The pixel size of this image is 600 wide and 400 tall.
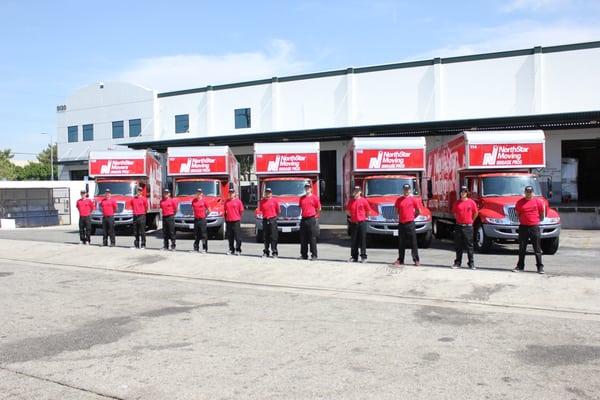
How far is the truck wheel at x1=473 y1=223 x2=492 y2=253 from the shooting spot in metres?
15.7

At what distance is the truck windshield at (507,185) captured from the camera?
1603 centimetres

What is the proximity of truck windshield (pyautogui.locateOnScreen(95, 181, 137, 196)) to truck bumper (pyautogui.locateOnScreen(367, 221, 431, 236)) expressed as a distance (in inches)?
446

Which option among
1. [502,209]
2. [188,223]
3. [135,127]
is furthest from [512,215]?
[135,127]

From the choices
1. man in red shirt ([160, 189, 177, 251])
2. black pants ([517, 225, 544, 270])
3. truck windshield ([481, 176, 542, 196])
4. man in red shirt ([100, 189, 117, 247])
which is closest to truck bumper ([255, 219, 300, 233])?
man in red shirt ([160, 189, 177, 251])

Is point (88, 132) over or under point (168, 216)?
over

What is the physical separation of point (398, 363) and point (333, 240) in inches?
644

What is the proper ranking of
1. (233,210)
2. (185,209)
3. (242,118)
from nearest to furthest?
(233,210), (185,209), (242,118)

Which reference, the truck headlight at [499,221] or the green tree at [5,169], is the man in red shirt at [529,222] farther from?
the green tree at [5,169]

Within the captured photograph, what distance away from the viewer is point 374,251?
17.2m

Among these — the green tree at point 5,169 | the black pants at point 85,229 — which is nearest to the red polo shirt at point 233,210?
Answer: the black pants at point 85,229

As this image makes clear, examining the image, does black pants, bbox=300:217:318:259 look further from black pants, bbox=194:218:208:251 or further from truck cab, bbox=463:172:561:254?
truck cab, bbox=463:172:561:254

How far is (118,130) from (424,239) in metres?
35.6

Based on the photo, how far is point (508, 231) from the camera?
15.2 meters

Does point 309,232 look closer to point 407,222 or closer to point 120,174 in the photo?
point 407,222
